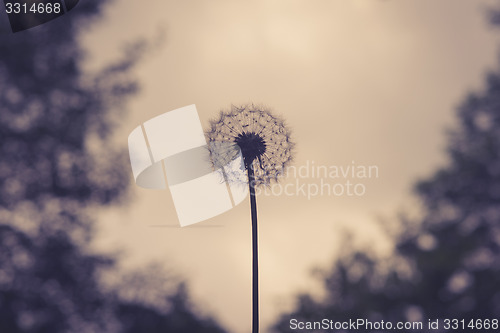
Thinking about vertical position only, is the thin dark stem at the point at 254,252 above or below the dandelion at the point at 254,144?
below

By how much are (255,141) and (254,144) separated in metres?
0.03

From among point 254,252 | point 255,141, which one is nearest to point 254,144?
point 255,141

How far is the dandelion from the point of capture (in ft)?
16.1

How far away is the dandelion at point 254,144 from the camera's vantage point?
16.1 ft

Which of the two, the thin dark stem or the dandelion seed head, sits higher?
the dandelion seed head

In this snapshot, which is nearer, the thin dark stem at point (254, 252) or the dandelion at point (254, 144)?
the thin dark stem at point (254, 252)

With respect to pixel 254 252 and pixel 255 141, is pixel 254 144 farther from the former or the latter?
pixel 254 252

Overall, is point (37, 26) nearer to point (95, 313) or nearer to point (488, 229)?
point (95, 313)

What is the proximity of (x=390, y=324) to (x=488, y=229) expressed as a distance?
1745 millimetres

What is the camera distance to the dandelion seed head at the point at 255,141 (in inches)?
194

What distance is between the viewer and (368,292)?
6117 mm

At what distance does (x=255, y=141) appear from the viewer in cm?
491

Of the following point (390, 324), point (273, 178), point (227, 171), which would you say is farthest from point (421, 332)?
point (227, 171)

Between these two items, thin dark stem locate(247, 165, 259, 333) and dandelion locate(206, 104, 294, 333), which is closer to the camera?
thin dark stem locate(247, 165, 259, 333)
